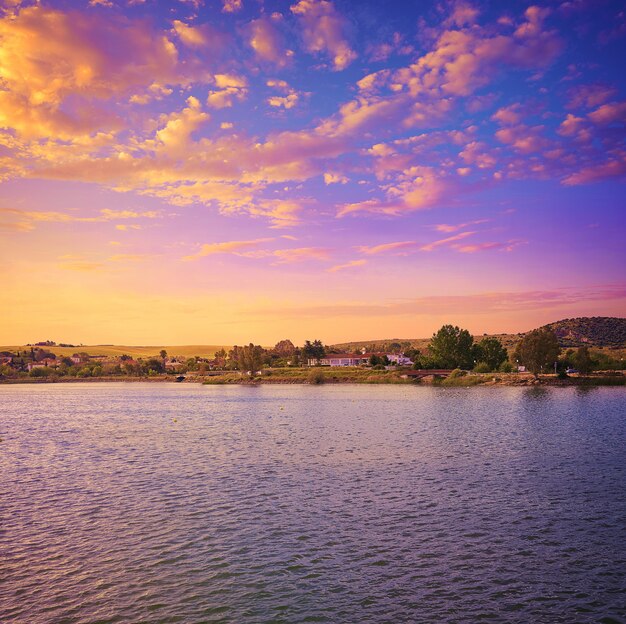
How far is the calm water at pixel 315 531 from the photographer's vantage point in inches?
839

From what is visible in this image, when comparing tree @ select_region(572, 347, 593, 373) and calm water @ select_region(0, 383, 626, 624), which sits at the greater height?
tree @ select_region(572, 347, 593, 373)

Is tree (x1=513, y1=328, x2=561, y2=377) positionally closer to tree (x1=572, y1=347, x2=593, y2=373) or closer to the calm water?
tree (x1=572, y1=347, x2=593, y2=373)

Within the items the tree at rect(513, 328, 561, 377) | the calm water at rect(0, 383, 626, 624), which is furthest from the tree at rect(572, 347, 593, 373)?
the calm water at rect(0, 383, 626, 624)

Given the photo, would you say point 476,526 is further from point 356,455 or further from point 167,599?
point 356,455

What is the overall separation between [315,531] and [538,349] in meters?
174

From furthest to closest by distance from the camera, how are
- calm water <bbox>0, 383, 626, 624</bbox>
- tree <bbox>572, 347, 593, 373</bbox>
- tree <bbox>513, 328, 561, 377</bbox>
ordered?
tree <bbox>572, 347, 593, 373</bbox>
tree <bbox>513, 328, 561, 377</bbox>
calm water <bbox>0, 383, 626, 624</bbox>

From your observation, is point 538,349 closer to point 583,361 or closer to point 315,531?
point 583,361

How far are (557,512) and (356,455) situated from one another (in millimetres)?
23045

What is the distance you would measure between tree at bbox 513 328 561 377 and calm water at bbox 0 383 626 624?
420 ft

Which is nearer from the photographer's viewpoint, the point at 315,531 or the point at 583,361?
the point at 315,531

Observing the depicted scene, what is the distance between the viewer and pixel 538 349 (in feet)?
609

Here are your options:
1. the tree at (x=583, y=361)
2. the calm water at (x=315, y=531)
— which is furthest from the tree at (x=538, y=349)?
the calm water at (x=315, y=531)

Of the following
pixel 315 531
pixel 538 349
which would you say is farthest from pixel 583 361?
pixel 315 531

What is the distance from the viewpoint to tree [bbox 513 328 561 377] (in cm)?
18488
